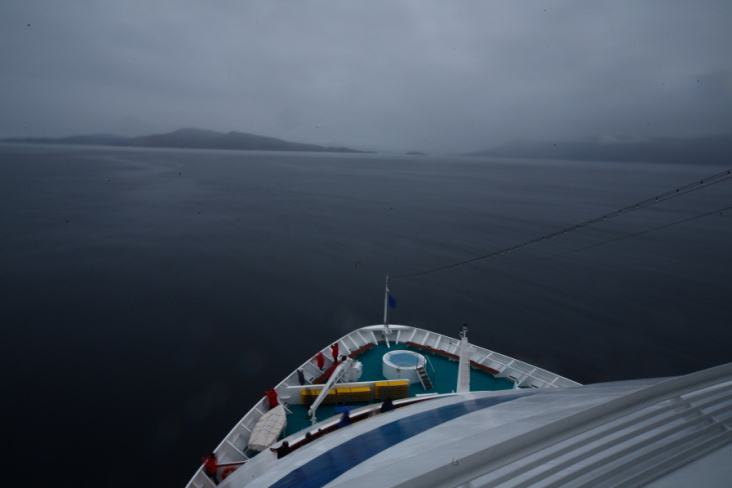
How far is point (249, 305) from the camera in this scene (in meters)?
21.8

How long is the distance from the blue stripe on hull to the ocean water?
7654 mm

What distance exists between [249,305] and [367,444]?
57.4ft

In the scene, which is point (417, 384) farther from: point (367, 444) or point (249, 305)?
point (249, 305)

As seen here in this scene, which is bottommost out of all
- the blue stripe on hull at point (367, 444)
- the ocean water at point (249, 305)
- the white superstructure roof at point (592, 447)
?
the ocean water at point (249, 305)

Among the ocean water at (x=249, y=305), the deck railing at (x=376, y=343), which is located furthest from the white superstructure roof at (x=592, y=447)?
the ocean water at (x=249, y=305)

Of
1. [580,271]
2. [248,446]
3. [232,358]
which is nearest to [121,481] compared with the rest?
[248,446]

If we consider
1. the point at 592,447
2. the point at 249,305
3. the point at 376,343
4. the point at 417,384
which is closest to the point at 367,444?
the point at 592,447

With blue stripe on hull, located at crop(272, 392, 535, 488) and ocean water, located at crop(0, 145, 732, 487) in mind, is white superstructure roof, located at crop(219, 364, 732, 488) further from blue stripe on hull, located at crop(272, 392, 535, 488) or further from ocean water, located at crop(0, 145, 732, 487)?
ocean water, located at crop(0, 145, 732, 487)

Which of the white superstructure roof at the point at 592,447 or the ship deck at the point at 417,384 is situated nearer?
the white superstructure roof at the point at 592,447

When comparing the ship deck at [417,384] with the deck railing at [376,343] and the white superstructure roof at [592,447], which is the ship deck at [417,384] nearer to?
the deck railing at [376,343]

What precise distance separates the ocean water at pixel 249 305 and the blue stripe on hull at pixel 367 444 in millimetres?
7654

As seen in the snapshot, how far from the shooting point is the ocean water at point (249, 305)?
42.0 feet

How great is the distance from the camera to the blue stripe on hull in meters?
5.25

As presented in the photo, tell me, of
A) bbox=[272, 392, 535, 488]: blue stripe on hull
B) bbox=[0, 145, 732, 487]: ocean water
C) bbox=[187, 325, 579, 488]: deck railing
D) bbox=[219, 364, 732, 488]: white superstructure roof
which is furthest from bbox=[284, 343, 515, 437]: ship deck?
bbox=[219, 364, 732, 488]: white superstructure roof
